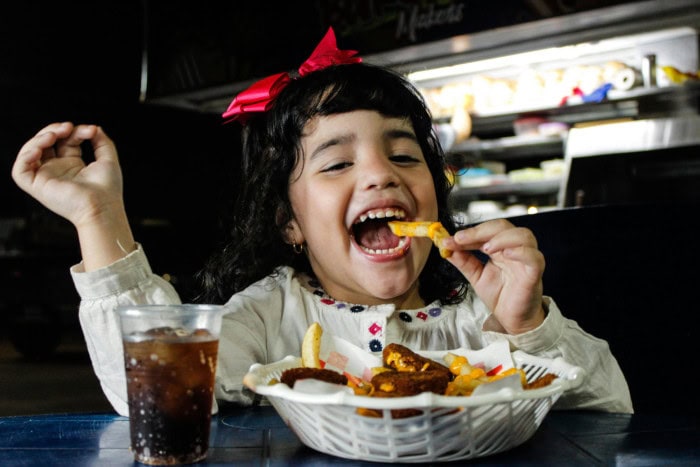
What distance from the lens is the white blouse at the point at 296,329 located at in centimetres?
109

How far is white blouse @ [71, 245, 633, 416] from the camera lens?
1.09 m

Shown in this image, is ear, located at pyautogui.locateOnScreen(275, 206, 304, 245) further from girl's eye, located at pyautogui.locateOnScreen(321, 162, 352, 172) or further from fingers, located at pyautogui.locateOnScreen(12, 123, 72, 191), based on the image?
fingers, located at pyautogui.locateOnScreen(12, 123, 72, 191)

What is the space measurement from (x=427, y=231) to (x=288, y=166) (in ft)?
1.63

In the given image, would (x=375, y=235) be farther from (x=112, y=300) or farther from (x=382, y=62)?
(x=382, y=62)

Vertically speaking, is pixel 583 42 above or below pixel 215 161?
above

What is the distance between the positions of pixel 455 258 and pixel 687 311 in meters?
0.70

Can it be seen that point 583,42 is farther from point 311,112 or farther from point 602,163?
point 311,112

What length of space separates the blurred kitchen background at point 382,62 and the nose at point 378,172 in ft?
2.82

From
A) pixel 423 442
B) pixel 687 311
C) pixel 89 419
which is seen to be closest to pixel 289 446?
pixel 423 442

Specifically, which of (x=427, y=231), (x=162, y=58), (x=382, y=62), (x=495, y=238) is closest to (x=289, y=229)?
(x=427, y=231)

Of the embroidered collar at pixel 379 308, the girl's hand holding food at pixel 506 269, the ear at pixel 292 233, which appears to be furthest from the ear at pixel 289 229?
the girl's hand holding food at pixel 506 269

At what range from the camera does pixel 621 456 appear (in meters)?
0.80

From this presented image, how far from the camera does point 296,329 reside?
58.7 inches

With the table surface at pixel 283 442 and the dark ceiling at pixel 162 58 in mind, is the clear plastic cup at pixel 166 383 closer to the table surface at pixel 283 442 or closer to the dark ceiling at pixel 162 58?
the table surface at pixel 283 442
